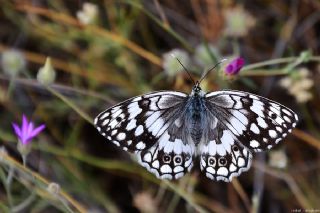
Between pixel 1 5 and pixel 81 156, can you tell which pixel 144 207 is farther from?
pixel 1 5

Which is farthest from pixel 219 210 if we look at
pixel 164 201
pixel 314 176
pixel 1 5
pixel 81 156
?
pixel 1 5

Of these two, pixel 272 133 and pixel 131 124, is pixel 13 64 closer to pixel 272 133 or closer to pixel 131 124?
pixel 131 124

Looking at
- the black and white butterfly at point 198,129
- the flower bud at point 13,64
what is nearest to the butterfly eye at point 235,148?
the black and white butterfly at point 198,129

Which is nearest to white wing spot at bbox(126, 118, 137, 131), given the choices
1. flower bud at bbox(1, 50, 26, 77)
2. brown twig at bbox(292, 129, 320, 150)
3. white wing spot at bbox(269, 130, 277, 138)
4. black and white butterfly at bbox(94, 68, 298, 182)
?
black and white butterfly at bbox(94, 68, 298, 182)

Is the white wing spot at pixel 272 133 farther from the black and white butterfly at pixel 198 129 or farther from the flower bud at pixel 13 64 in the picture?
the flower bud at pixel 13 64

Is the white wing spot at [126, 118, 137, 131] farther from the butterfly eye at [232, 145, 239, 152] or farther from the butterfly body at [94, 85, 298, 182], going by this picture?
the butterfly eye at [232, 145, 239, 152]

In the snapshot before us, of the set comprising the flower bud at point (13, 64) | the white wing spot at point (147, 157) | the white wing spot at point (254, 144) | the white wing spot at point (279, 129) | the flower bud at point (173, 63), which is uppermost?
the flower bud at point (173, 63)
